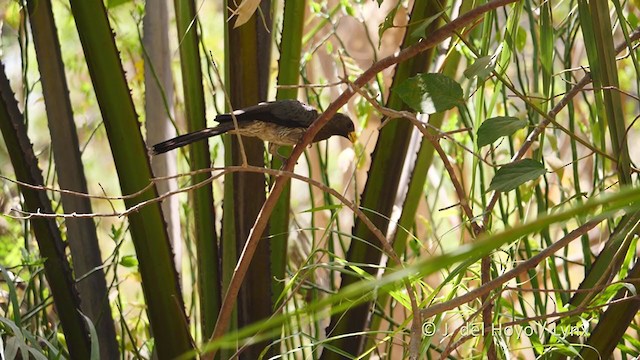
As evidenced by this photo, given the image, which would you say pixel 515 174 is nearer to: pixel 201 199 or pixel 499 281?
pixel 499 281

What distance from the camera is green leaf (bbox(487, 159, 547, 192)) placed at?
729 millimetres

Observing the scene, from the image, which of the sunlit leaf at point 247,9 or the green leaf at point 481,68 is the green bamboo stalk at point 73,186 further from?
the green leaf at point 481,68

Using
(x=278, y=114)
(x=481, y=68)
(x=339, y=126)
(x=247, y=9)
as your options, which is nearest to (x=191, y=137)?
(x=278, y=114)

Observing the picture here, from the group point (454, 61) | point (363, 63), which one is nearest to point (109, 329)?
point (454, 61)

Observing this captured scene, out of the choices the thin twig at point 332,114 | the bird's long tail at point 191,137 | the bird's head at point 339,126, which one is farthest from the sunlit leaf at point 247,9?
the bird's head at point 339,126

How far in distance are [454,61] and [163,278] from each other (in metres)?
0.55

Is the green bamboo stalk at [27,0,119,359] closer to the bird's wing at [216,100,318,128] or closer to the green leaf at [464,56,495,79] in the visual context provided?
the bird's wing at [216,100,318,128]

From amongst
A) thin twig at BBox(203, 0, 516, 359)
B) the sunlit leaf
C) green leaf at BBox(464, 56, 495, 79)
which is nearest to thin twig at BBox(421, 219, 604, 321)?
thin twig at BBox(203, 0, 516, 359)

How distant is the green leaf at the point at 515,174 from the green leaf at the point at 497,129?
0.10ft

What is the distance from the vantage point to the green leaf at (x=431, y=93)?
791 millimetres

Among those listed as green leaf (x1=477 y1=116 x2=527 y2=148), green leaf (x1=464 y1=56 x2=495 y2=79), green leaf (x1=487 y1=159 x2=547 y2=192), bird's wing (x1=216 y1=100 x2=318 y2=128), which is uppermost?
bird's wing (x1=216 y1=100 x2=318 y2=128)

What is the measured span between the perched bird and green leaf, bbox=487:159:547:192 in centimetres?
39

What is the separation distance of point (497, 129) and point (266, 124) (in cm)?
62

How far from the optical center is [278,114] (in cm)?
133
